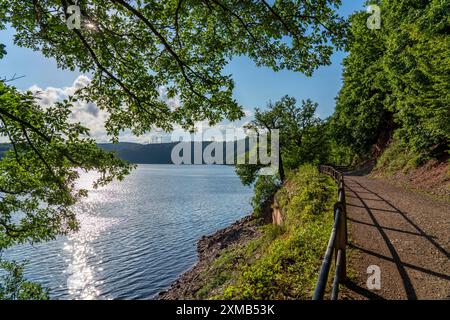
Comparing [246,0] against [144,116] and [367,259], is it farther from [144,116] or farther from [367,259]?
[367,259]

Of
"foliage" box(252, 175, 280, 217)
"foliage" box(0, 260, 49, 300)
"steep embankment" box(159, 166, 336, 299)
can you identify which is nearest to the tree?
"foliage" box(252, 175, 280, 217)

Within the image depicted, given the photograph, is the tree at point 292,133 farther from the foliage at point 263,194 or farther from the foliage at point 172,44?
the foliage at point 172,44

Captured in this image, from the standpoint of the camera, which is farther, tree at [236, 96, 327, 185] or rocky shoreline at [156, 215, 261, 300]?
tree at [236, 96, 327, 185]

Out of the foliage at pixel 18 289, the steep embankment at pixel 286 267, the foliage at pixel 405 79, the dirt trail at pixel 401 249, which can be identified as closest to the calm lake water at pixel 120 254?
the steep embankment at pixel 286 267

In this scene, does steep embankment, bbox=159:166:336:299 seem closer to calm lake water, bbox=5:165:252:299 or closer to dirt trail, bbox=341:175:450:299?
dirt trail, bbox=341:175:450:299

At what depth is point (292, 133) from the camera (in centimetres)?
3747

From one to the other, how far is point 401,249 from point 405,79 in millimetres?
17818

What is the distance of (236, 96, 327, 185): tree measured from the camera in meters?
37.1

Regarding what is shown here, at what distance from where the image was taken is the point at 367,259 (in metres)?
6.46

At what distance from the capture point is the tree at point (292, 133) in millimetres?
37062

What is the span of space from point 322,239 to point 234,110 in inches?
179

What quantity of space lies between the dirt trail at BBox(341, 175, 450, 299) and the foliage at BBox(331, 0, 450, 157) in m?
5.41

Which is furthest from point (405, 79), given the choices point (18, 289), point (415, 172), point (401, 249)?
point (18, 289)

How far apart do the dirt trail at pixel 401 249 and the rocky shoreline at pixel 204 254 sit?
428 inches
